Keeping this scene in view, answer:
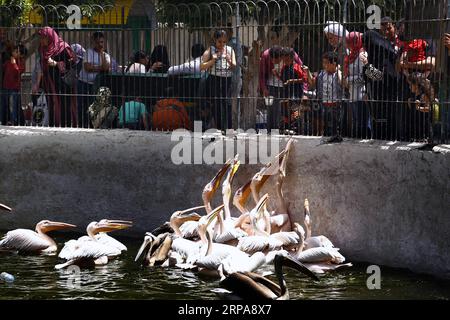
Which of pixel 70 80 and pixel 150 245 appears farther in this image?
pixel 70 80

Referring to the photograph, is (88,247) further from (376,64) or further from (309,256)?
(376,64)

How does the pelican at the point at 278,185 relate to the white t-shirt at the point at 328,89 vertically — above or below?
below

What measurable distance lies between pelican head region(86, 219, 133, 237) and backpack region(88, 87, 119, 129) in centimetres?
185

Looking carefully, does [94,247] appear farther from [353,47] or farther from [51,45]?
[353,47]

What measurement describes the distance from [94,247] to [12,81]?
4206 millimetres

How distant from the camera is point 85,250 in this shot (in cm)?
1396

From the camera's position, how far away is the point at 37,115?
17.1 metres

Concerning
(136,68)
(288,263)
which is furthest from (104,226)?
(288,263)

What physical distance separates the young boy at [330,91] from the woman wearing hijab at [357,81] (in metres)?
0.16

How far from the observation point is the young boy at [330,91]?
15.0m

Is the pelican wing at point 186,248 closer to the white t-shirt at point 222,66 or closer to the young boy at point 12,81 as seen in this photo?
the white t-shirt at point 222,66

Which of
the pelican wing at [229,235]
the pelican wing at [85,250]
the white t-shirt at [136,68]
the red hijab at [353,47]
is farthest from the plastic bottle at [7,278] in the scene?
the red hijab at [353,47]

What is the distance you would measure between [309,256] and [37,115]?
531cm
